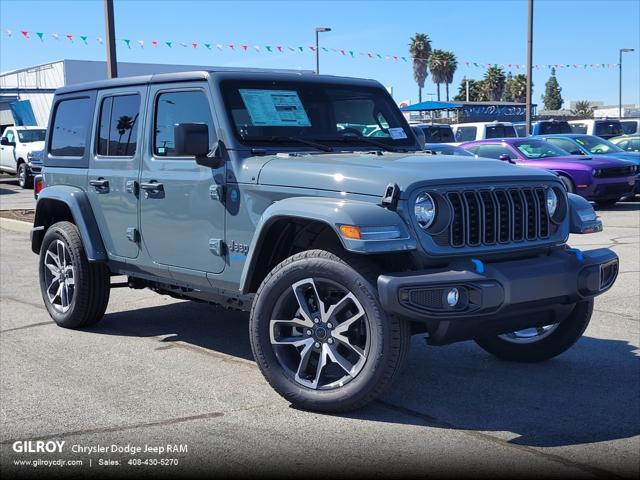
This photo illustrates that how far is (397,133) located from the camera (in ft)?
20.3

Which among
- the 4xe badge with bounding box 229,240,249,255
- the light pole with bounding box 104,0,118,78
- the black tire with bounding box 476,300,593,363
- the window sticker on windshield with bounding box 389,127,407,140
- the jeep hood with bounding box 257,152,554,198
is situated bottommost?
the black tire with bounding box 476,300,593,363

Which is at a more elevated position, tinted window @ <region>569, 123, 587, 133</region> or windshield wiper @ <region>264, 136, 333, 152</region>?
tinted window @ <region>569, 123, 587, 133</region>

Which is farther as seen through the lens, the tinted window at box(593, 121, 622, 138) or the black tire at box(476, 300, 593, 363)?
the tinted window at box(593, 121, 622, 138)

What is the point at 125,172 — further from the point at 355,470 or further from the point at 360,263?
the point at 355,470

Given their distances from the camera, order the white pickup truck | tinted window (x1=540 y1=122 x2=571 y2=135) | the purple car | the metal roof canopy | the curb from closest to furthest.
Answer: the curb, the purple car, tinted window (x1=540 y1=122 x2=571 y2=135), the white pickup truck, the metal roof canopy

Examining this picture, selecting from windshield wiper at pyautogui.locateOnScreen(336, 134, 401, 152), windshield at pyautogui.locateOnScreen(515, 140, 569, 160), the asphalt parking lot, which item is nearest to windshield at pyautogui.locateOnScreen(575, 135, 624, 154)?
windshield at pyautogui.locateOnScreen(515, 140, 569, 160)

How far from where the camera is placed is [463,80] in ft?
290

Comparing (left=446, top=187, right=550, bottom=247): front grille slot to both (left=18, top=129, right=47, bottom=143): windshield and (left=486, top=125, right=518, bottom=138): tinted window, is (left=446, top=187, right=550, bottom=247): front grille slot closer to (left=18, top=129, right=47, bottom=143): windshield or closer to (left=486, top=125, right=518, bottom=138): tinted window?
(left=486, top=125, right=518, bottom=138): tinted window

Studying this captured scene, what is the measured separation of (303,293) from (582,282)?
1.57 meters

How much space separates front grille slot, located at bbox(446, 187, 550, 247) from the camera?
14.6ft

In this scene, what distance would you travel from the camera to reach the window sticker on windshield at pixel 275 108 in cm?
552

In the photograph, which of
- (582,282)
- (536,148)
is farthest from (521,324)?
(536,148)

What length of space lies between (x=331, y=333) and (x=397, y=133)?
2.18 metres

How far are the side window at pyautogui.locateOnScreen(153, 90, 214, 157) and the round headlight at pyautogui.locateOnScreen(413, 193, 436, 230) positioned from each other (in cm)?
176
